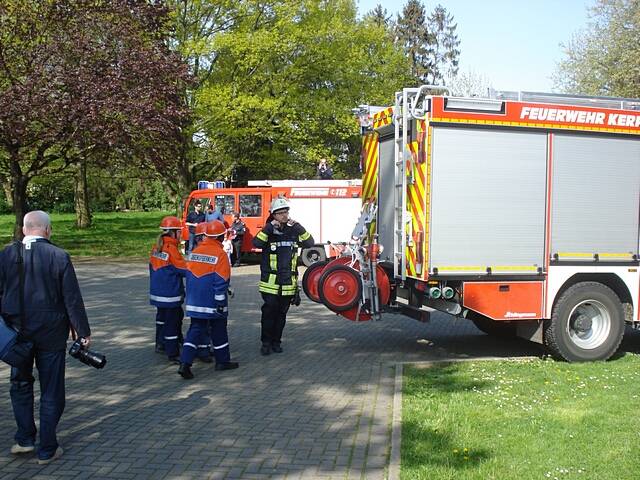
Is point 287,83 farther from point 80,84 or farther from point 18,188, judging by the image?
point 18,188

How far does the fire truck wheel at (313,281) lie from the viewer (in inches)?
341

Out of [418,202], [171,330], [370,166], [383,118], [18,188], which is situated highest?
[383,118]

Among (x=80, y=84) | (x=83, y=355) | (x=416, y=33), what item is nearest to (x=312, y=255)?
(x=80, y=84)

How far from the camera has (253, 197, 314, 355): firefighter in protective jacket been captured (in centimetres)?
867

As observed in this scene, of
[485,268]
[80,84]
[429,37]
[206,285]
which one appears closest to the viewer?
[206,285]

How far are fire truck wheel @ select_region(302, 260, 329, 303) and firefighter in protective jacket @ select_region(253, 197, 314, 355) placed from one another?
0.49 ft

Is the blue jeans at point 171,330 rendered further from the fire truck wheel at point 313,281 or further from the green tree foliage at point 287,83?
the green tree foliage at point 287,83

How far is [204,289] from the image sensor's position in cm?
752

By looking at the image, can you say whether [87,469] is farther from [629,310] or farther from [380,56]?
[380,56]

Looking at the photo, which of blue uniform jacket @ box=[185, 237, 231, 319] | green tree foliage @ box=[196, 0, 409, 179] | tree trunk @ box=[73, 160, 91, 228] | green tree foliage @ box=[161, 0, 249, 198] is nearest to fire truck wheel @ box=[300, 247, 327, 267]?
green tree foliage @ box=[196, 0, 409, 179]

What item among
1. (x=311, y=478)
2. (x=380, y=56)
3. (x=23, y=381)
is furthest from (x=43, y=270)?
(x=380, y=56)

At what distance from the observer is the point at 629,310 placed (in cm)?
839

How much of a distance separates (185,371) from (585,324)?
471cm

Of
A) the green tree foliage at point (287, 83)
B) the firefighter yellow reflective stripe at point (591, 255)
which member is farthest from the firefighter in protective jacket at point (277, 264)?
the green tree foliage at point (287, 83)
